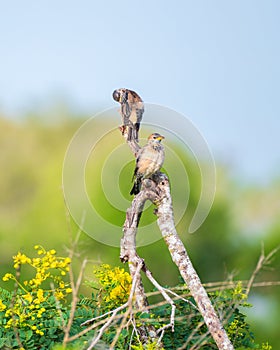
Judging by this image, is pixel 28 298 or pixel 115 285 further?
pixel 115 285

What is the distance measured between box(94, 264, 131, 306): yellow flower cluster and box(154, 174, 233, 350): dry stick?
42cm

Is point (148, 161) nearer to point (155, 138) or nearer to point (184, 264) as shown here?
point (155, 138)

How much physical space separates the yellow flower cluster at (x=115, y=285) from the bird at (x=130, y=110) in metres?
0.85

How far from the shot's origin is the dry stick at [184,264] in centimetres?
402

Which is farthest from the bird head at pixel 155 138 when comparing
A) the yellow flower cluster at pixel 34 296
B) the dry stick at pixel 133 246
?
the yellow flower cluster at pixel 34 296

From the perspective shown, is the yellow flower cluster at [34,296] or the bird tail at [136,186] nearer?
the yellow flower cluster at [34,296]

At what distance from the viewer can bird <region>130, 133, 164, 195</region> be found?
4.49 m

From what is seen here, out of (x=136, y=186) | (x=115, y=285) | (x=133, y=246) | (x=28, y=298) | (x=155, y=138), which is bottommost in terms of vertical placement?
(x=28, y=298)

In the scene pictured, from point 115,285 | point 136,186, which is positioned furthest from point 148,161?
point 115,285

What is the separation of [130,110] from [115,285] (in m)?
1.12

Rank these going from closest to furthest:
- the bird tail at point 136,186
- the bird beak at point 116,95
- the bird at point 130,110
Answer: the bird tail at point 136,186 → the bird at point 130,110 → the bird beak at point 116,95

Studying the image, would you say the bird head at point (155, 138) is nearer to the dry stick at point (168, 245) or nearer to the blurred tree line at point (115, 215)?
the dry stick at point (168, 245)

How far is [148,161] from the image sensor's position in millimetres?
4484

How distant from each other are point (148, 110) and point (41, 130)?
23678 millimetres
